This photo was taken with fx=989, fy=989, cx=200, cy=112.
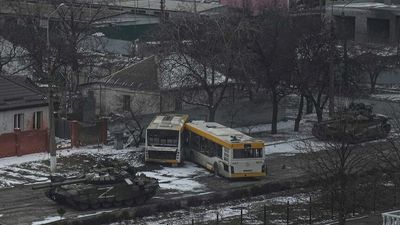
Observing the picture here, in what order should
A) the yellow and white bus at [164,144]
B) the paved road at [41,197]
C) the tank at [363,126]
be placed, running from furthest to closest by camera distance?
the tank at [363,126]
the yellow and white bus at [164,144]
the paved road at [41,197]

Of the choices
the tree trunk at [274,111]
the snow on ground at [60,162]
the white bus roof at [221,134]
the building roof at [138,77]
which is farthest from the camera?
the tree trunk at [274,111]

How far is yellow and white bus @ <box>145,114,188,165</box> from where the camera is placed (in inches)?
1788

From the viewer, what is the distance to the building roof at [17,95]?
1923 inches

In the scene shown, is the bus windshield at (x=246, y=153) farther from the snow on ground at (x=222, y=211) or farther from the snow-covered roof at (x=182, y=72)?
the snow-covered roof at (x=182, y=72)

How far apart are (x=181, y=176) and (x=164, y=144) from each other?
2.57 meters

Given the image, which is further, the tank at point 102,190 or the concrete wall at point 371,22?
the concrete wall at point 371,22

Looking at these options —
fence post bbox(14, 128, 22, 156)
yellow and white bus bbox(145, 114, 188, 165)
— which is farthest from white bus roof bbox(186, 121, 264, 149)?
fence post bbox(14, 128, 22, 156)

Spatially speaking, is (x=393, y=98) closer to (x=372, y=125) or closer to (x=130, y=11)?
(x=372, y=125)

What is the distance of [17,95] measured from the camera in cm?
4972

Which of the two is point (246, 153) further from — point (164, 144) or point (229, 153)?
point (164, 144)

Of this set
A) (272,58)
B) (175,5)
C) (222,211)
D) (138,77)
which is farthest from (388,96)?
(175,5)

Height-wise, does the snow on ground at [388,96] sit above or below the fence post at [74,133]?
above

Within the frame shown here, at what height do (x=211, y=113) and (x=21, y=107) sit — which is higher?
(x=21, y=107)

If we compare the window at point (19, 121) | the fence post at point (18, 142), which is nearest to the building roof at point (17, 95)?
the window at point (19, 121)
